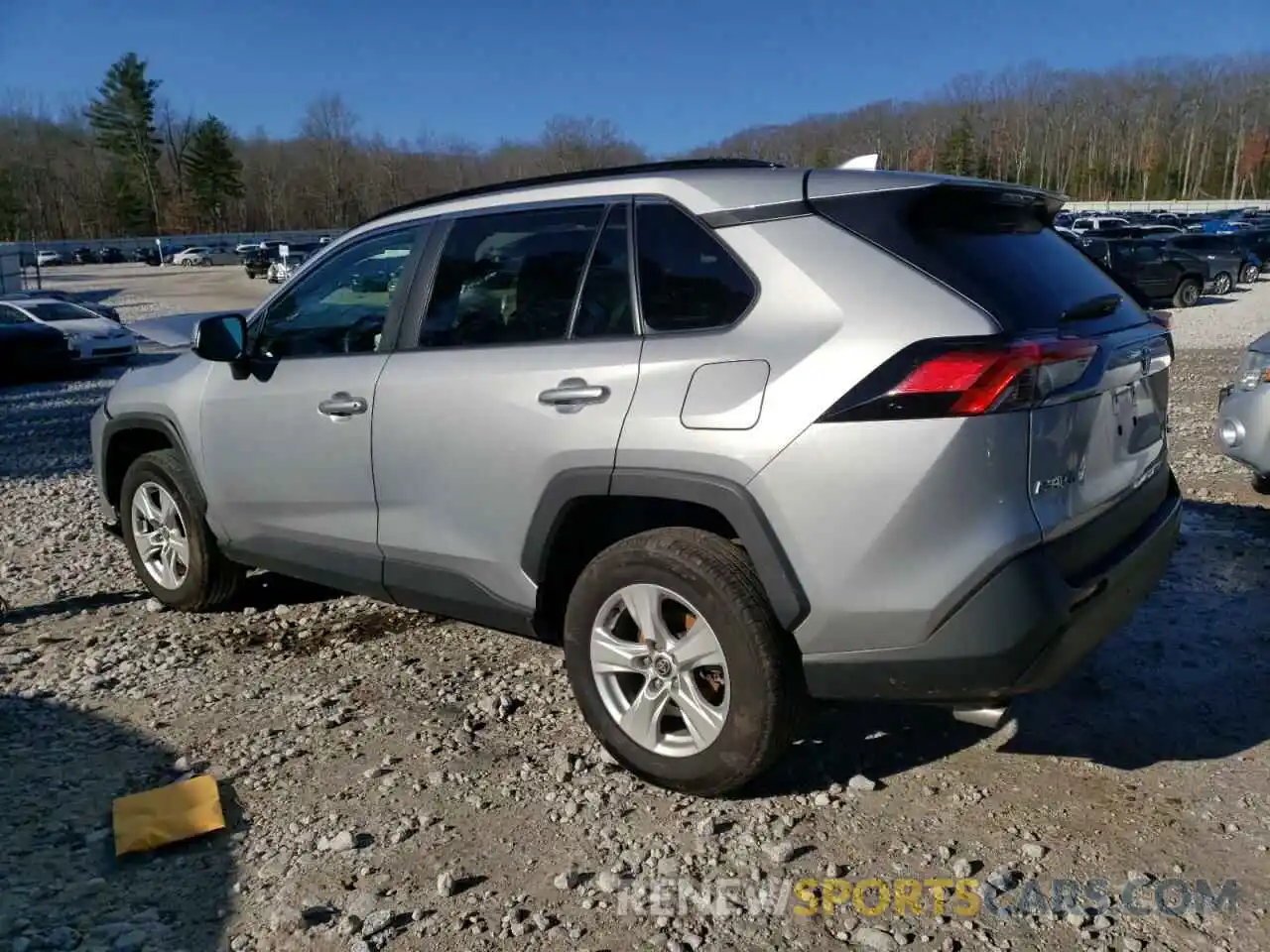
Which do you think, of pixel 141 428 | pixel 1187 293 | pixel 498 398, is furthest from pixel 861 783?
pixel 1187 293

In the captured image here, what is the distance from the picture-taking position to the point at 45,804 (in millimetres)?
3238

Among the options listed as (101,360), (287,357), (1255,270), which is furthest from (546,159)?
(287,357)

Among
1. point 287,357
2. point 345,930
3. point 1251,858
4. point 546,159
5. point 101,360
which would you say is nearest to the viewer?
point 345,930

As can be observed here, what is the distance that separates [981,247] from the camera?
2930 mm

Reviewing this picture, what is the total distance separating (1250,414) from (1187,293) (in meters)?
20.1

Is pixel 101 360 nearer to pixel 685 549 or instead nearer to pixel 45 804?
pixel 45 804

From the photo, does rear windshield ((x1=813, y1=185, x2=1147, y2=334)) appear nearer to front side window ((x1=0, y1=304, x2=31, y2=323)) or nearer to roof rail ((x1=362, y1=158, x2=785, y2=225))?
roof rail ((x1=362, y1=158, x2=785, y2=225))

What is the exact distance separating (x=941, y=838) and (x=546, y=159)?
135972 millimetres

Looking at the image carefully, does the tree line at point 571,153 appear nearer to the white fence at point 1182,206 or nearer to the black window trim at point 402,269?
the white fence at point 1182,206

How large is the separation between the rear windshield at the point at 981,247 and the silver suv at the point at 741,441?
10mm

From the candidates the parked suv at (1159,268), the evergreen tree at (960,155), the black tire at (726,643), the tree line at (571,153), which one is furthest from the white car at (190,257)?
the black tire at (726,643)

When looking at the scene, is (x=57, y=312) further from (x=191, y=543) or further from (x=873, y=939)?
(x=873, y=939)

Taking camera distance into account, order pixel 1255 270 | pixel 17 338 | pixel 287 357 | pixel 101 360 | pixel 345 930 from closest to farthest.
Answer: pixel 345 930, pixel 287 357, pixel 17 338, pixel 101 360, pixel 1255 270

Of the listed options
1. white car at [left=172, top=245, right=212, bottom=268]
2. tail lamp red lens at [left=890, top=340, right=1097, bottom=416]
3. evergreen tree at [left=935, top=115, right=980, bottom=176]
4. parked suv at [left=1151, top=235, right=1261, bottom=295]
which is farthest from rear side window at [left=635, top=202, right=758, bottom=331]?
evergreen tree at [left=935, top=115, right=980, bottom=176]
